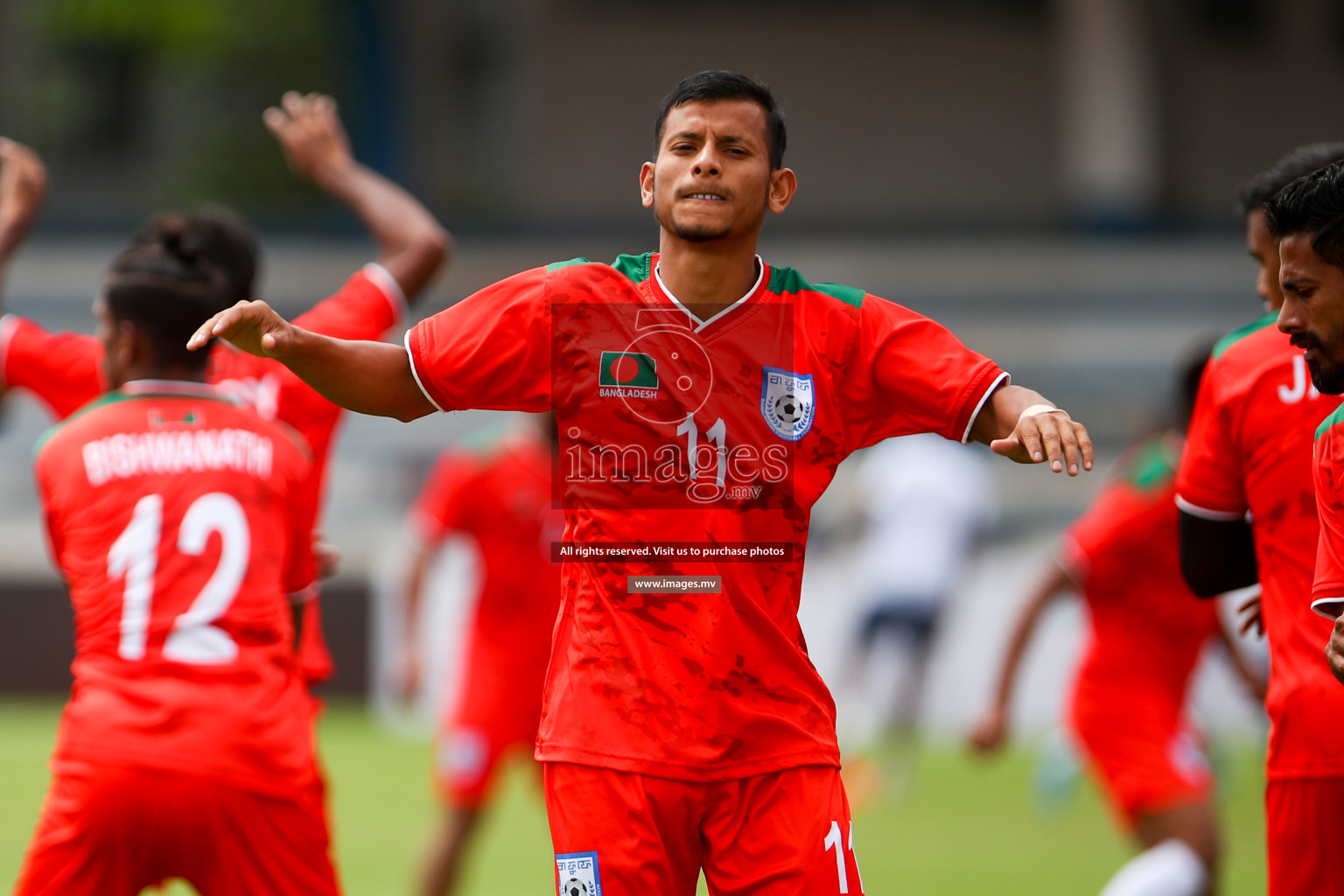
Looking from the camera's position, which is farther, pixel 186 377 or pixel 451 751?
pixel 451 751

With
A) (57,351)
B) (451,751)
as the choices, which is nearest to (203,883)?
(57,351)

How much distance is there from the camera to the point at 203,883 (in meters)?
3.59

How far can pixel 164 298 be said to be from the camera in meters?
3.95

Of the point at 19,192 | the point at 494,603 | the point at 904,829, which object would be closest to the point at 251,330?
the point at 19,192

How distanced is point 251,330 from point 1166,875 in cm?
346

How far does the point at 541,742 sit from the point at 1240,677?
3.54 metres

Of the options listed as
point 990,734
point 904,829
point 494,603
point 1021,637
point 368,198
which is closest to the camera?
point 368,198

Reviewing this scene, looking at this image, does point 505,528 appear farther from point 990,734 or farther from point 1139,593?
point 1139,593

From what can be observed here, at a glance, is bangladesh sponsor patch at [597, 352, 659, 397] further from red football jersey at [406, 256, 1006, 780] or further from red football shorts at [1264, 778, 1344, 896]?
red football shorts at [1264, 778, 1344, 896]

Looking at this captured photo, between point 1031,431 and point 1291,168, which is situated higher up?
point 1291,168

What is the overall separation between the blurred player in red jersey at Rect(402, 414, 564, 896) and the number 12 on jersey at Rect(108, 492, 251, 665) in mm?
2856

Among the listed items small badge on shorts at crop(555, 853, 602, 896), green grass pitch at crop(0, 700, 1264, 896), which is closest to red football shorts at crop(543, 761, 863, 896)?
small badge on shorts at crop(555, 853, 602, 896)

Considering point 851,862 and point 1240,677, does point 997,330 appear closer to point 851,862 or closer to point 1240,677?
point 1240,677

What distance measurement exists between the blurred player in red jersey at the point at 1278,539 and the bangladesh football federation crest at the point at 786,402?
1.06 metres
